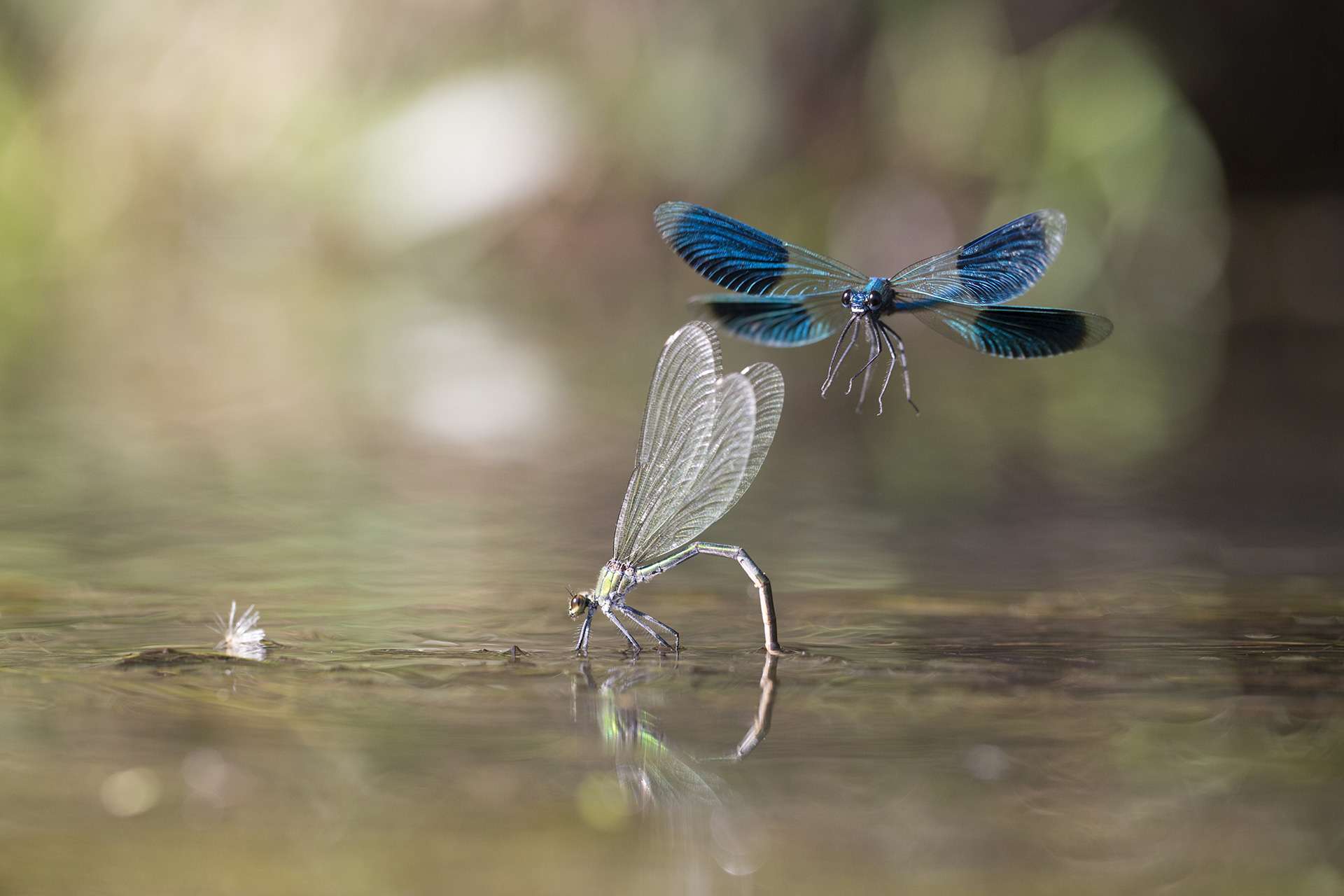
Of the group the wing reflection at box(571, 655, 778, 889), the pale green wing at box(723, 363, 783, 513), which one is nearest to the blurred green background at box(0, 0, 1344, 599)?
the pale green wing at box(723, 363, 783, 513)

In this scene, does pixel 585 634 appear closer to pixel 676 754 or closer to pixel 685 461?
pixel 685 461

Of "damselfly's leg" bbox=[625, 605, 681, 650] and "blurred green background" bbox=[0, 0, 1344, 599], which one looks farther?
"blurred green background" bbox=[0, 0, 1344, 599]

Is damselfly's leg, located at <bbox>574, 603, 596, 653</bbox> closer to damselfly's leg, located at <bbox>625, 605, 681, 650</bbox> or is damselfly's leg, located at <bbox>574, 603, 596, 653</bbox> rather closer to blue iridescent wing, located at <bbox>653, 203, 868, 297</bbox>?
damselfly's leg, located at <bbox>625, 605, 681, 650</bbox>

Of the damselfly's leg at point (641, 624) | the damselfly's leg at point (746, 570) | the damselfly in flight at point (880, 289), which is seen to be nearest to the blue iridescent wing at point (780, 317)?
the damselfly in flight at point (880, 289)

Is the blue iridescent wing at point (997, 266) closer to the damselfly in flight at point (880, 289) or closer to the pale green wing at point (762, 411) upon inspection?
the damselfly in flight at point (880, 289)

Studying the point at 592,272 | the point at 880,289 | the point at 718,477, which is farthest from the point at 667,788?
the point at 592,272
